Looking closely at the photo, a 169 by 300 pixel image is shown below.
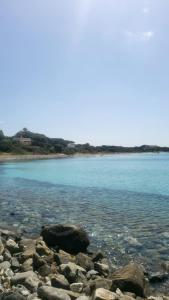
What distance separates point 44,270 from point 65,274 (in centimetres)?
74

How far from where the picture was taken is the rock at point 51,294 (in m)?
10.0

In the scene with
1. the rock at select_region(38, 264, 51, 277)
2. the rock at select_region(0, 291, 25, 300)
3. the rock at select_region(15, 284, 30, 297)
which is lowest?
the rock at select_region(38, 264, 51, 277)

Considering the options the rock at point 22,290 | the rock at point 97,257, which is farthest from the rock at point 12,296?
the rock at point 97,257

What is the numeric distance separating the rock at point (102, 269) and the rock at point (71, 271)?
848mm

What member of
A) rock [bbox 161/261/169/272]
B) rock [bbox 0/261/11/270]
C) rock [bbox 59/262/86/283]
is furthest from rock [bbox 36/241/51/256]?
rock [bbox 161/261/169/272]

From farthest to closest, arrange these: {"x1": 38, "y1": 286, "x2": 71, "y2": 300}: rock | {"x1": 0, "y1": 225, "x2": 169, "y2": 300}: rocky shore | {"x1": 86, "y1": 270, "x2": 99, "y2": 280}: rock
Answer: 1. {"x1": 86, "y1": 270, "x2": 99, "y2": 280}: rock
2. {"x1": 0, "y1": 225, "x2": 169, "y2": 300}: rocky shore
3. {"x1": 38, "y1": 286, "x2": 71, "y2": 300}: rock

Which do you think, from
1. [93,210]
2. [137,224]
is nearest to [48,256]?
[137,224]

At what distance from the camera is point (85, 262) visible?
1459cm

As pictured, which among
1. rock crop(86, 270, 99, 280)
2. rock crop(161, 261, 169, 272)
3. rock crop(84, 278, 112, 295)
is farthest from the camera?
rock crop(161, 261, 169, 272)

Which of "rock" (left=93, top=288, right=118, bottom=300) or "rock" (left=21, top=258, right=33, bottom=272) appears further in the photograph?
"rock" (left=21, top=258, right=33, bottom=272)

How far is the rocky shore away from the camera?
413 inches

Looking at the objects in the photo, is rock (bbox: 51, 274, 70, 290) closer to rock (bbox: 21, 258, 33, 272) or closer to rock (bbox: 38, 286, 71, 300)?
rock (bbox: 38, 286, 71, 300)

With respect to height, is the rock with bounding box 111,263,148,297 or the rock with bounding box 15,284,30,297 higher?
the rock with bounding box 15,284,30,297

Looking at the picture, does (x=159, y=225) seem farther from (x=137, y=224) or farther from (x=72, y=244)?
(x=72, y=244)
